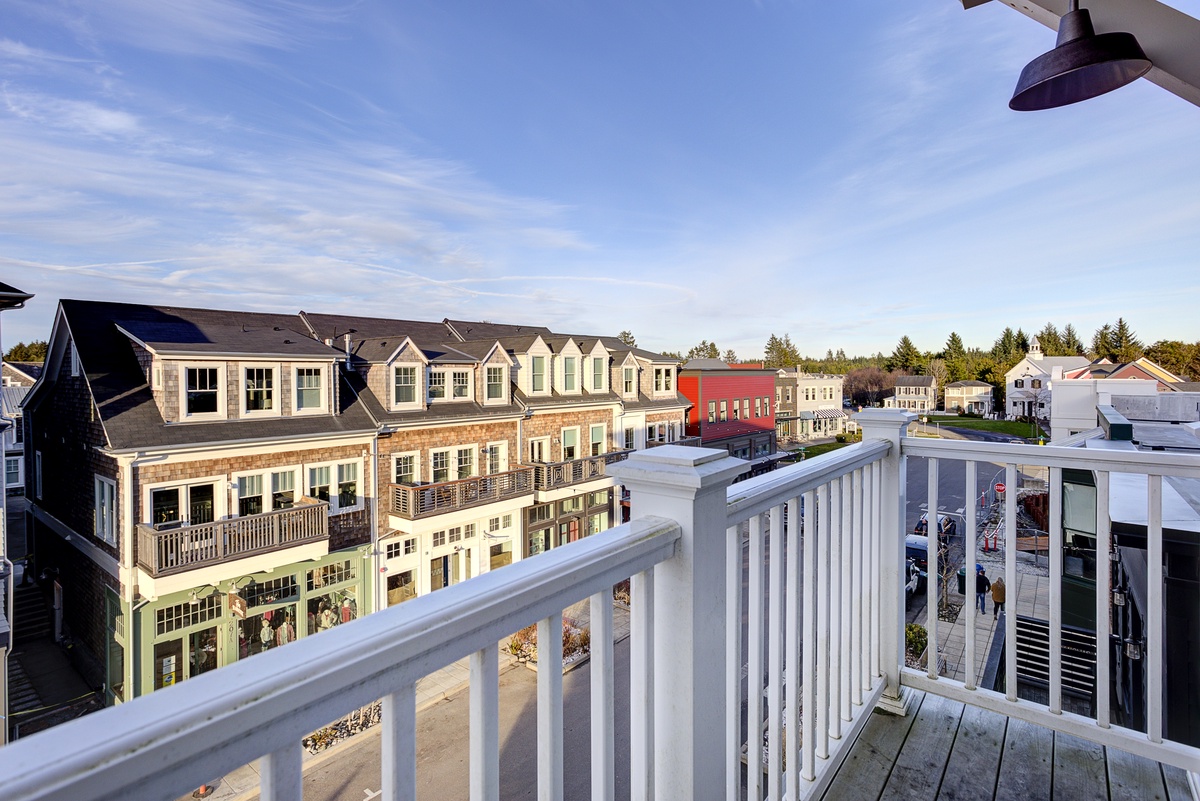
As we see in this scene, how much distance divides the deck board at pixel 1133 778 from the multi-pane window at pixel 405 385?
1017 centimetres

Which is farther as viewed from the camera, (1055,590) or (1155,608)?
(1055,590)

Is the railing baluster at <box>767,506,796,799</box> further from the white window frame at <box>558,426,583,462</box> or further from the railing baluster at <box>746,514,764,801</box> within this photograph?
the white window frame at <box>558,426,583,462</box>

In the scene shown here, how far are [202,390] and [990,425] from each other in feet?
143

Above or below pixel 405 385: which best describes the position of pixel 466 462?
below

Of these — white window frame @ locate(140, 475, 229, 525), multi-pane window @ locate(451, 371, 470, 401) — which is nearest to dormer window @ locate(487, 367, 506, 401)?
multi-pane window @ locate(451, 371, 470, 401)

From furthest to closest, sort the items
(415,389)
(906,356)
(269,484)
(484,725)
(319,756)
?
(906,356) → (415,389) → (269,484) → (319,756) → (484,725)

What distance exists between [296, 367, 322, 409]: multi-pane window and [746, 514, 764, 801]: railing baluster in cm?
929

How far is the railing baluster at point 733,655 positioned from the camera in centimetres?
122

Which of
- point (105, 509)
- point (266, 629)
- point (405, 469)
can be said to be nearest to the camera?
point (105, 509)

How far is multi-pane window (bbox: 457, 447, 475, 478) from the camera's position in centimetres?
1138

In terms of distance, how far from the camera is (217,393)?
8289 millimetres

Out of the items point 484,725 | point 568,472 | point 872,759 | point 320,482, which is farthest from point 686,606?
point 568,472

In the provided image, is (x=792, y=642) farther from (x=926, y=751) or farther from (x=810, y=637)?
(x=926, y=751)

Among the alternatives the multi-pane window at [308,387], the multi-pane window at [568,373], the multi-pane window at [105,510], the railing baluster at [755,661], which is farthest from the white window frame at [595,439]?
the railing baluster at [755,661]
